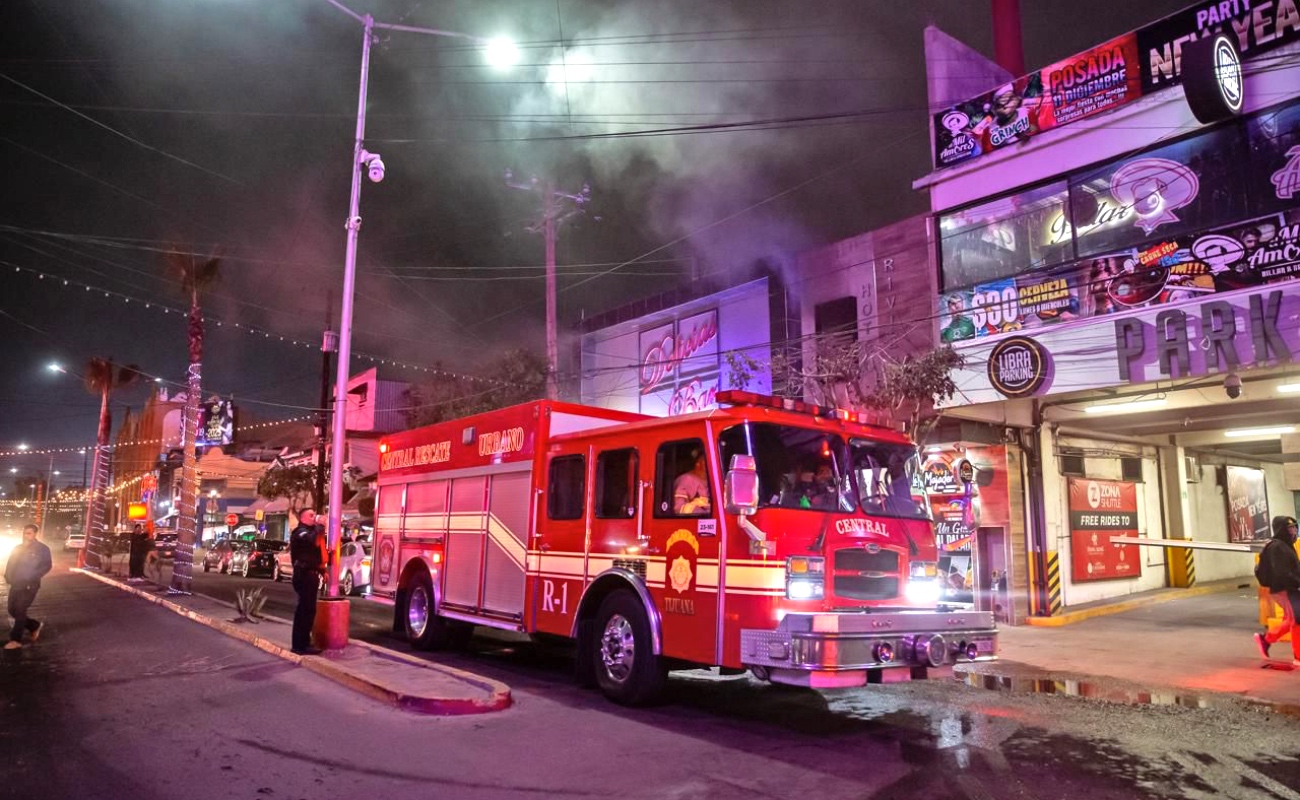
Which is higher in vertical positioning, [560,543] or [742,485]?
[742,485]

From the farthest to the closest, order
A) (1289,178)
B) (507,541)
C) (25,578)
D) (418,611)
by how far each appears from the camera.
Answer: (1289,178)
(418,611)
(25,578)
(507,541)

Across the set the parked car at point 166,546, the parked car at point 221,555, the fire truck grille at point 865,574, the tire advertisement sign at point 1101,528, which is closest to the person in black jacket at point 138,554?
the parked car at point 166,546

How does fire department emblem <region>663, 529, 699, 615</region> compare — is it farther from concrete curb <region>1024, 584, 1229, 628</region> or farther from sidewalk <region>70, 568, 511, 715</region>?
concrete curb <region>1024, 584, 1229, 628</region>

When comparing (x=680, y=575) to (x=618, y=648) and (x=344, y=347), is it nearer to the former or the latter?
(x=618, y=648)

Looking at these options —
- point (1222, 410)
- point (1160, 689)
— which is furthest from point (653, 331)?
point (1160, 689)

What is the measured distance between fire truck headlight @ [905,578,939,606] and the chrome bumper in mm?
398

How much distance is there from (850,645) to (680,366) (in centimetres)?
1897

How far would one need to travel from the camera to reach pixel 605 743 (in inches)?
246

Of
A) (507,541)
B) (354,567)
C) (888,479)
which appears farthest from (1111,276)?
(354,567)

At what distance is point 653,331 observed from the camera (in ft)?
87.0

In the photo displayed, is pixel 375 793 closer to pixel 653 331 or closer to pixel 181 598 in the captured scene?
pixel 181 598

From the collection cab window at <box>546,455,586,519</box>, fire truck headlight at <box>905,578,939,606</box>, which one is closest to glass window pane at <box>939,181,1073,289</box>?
fire truck headlight at <box>905,578,939,606</box>

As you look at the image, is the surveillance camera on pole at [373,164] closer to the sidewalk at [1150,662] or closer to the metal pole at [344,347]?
the metal pole at [344,347]

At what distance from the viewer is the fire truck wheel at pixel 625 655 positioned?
7223mm
